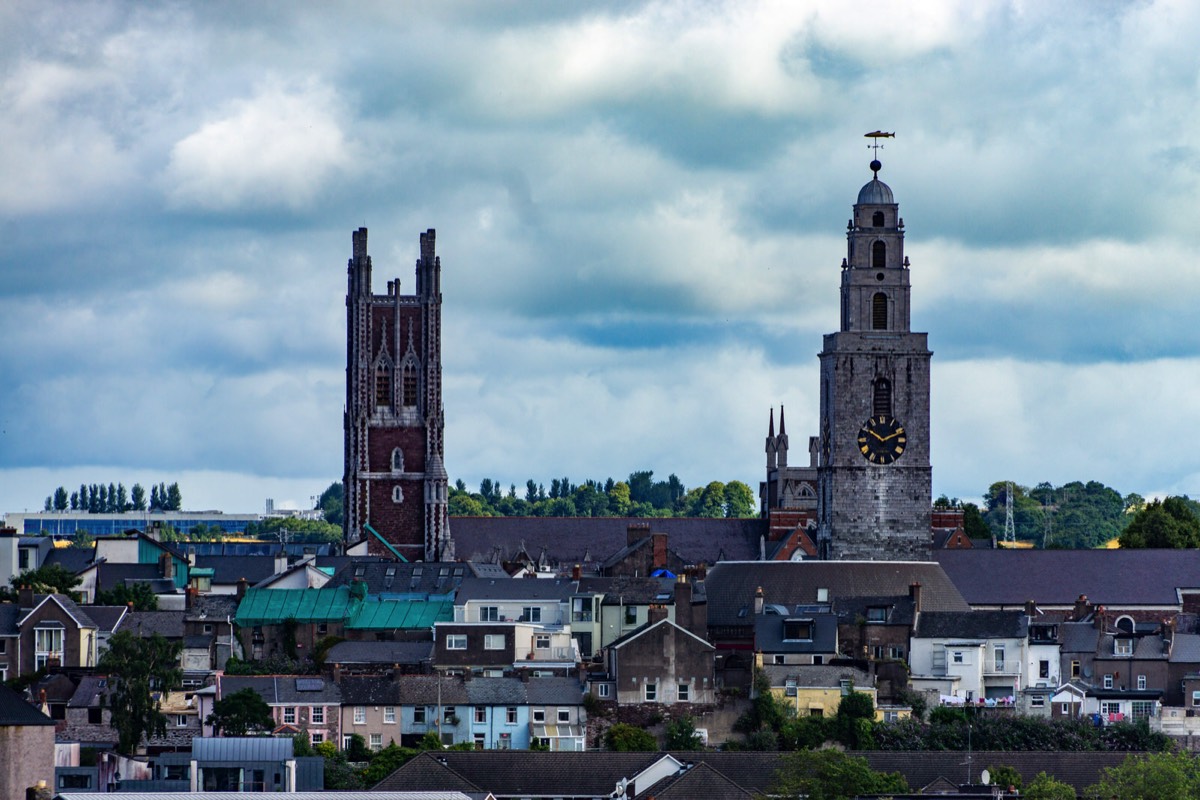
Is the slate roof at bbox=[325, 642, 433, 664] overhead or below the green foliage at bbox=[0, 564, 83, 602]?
below

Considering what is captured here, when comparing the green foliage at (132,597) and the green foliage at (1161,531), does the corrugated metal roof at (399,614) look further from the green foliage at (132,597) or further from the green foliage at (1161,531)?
the green foliage at (1161,531)

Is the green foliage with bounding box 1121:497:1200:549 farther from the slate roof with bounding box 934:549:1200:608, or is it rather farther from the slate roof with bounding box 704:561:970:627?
the slate roof with bounding box 704:561:970:627

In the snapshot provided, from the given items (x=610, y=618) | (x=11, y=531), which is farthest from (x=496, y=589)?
(x=11, y=531)

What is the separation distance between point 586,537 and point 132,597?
36928 millimetres

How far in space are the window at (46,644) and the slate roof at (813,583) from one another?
26.7 metres

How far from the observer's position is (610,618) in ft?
411

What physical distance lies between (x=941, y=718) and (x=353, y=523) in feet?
199

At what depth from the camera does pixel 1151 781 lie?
94.3 m

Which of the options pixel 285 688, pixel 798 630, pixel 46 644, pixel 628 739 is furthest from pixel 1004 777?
pixel 46 644

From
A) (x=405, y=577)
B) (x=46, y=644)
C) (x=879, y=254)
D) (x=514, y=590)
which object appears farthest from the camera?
(x=879, y=254)

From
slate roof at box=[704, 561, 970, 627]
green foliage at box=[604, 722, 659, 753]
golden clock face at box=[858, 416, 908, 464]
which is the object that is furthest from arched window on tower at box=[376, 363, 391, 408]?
green foliage at box=[604, 722, 659, 753]

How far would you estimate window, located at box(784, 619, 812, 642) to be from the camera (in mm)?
120688

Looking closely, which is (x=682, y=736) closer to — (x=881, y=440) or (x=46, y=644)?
(x=46, y=644)

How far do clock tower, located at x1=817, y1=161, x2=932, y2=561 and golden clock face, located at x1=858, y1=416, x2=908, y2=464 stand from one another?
5 centimetres
